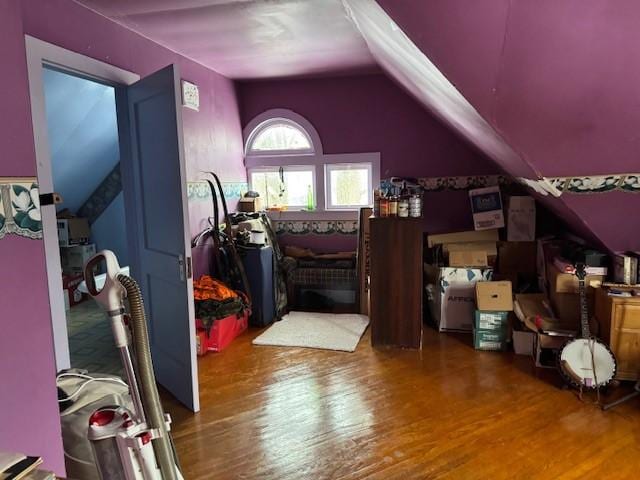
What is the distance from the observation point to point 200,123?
407 centimetres

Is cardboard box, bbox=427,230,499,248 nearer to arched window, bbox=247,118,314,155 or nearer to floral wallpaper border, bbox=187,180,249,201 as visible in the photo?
arched window, bbox=247,118,314,155

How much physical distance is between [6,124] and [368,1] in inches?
65.6

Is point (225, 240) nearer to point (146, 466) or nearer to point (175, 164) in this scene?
point (175, 164)

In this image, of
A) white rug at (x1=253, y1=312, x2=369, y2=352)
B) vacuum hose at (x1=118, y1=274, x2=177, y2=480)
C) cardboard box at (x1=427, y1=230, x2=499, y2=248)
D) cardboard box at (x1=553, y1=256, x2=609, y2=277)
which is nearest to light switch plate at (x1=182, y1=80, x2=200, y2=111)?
white rug at (x1=253, y1=312, x2=369, y2=352)

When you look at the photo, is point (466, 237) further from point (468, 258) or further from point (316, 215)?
point (316, 215)

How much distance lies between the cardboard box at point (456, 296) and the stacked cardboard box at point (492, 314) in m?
0.21

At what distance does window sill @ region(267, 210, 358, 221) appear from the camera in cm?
496

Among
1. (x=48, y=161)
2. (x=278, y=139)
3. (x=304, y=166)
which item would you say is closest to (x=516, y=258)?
(x=304, y=166)

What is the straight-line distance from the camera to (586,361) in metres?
2.80

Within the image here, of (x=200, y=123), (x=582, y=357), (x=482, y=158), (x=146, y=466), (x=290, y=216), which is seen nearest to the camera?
(x=146, y=466)

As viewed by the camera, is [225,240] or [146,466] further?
[225,240]

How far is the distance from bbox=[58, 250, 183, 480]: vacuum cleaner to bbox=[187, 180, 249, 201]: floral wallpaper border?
103 inches

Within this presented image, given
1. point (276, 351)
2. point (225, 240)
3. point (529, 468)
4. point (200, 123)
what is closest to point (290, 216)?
point (225, 240)

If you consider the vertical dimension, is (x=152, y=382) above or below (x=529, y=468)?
above
